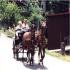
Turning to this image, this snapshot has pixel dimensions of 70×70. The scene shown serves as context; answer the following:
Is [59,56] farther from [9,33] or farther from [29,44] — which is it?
[9,33]

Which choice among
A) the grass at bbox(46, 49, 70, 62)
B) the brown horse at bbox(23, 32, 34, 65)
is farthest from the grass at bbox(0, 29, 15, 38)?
the brown horse at bbox(23, 32, 34, 65)

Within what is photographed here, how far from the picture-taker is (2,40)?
2208cm

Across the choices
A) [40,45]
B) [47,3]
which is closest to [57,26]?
[40,45]

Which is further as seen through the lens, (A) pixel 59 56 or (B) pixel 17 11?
(B) pixel 17 11

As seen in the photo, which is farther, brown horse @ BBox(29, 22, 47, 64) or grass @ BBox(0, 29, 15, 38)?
grass @ BBox(0, 29, 15, 38)

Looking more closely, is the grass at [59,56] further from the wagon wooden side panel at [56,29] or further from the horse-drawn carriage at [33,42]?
the horse-drawn carriage at [33,42]

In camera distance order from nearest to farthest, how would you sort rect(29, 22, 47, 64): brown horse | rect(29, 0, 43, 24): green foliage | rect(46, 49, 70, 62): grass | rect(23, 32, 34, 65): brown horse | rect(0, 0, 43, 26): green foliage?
rect(29, 22, 47, 64): brown horse → rect(23, 32, 34, 65): brown horse → rect(46, 49, 70, 62): grass → rect(29, 0, 43, 24): green foliage → rect(0, 0, 43, 26): green foliage

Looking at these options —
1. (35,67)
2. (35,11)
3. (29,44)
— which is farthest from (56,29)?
(35,11)

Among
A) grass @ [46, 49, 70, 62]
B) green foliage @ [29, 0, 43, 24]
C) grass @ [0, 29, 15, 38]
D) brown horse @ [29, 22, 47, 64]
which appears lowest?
grass @ [46, 49, 70, 62]

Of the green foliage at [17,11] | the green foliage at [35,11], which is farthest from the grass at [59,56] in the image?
the green foliage at [17,11]

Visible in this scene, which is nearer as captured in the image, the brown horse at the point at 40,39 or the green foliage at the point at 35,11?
the brown horse at the point at 40,39

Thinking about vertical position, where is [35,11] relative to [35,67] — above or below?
above

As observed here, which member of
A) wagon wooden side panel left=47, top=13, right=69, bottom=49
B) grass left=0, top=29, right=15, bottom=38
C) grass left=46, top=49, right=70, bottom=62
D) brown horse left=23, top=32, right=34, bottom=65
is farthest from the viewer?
grass left=0, top=29, right=15, bottom=38

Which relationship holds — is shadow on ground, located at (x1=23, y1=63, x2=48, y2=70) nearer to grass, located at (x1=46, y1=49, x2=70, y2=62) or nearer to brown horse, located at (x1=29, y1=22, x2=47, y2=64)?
brown horse, located at (x1=29, y1=22, x2=47, y2=64)
